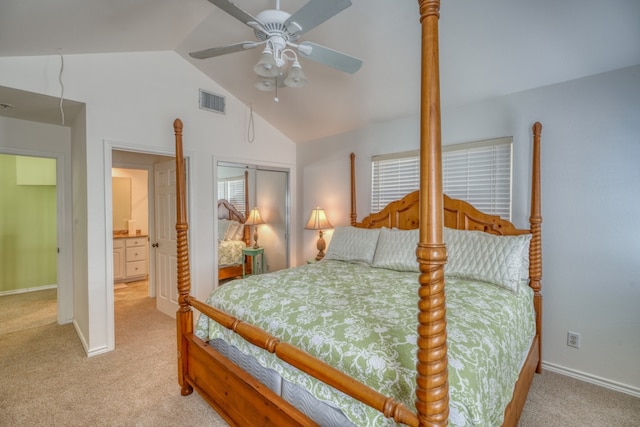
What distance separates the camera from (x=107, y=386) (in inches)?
93.8

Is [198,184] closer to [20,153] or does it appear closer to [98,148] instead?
[98,148]

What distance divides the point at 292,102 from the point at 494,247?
2701 mm

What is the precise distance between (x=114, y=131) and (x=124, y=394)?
235 cm

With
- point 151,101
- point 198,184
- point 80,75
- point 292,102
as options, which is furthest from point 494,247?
point 80,75

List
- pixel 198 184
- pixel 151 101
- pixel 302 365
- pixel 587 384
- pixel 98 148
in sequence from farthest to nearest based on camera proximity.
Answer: pixel 198 184
pixel 151 101
pixel 98 148
pixel 587 384
pixel 302 365

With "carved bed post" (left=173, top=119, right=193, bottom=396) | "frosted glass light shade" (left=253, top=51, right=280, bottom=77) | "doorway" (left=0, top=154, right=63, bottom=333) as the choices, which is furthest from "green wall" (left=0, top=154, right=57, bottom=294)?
"frosted glass light shade" (left=253, top=51, right=280, bottom=77)

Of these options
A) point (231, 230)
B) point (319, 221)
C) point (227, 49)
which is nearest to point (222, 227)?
point (231, 230)

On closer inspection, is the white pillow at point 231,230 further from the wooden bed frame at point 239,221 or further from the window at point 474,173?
the window at point 474,173

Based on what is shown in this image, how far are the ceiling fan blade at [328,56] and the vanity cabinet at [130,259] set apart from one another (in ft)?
17.0

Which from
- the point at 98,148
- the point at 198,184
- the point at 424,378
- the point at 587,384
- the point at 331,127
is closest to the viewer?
the point at 424,378

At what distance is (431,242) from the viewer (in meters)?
0.88

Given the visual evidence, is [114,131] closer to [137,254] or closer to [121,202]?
[137,254]

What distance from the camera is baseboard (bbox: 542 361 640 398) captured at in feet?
7.27

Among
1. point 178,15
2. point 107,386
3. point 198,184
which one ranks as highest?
point 178,15
